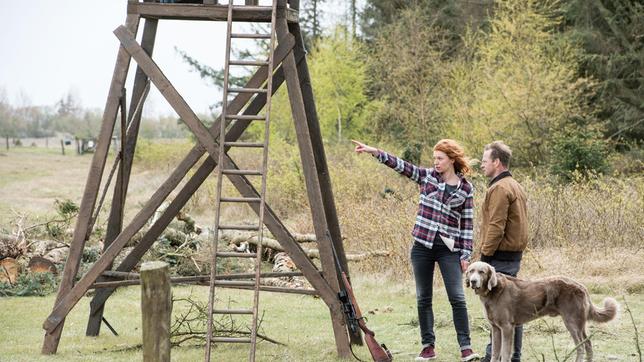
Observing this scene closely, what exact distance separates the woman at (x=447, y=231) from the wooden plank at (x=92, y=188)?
9.87ft

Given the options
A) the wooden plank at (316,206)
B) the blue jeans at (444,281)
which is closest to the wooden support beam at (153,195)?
the wooden plank at (316,206)

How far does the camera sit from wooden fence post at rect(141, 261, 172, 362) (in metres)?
6.16

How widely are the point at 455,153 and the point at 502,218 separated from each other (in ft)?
3.20

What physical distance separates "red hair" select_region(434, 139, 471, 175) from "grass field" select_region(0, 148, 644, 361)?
187 centimetres

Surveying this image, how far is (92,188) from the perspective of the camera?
10109 millimetres

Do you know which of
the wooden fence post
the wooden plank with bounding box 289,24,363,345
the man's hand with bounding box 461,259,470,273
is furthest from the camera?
the wooden plank with bounding box 289,24,363,345

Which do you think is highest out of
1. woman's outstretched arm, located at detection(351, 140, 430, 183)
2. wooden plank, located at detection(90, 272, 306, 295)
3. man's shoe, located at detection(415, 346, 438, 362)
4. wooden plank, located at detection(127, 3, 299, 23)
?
wooden plank, located at detection(127, 3, 299, 23)

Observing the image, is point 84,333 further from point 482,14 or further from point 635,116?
point 482,14

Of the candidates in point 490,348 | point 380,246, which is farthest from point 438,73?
point 490,348

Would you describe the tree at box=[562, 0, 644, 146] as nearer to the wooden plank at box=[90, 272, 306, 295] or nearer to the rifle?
the wooden plank at box=[90, 272, 306, 295]

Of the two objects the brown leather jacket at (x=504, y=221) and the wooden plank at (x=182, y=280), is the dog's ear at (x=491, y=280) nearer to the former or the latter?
the brown leather jacket at (x=504, y=221)

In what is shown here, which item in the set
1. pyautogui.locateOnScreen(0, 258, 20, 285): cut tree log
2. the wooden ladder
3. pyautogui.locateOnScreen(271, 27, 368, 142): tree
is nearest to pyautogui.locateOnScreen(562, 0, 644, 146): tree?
pyautogui.locateOnScreen(271, 27, 368, 142): tree

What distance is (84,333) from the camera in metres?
11.6

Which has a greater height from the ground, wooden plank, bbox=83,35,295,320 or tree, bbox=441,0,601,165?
tree, bbox=441,0,601,165
